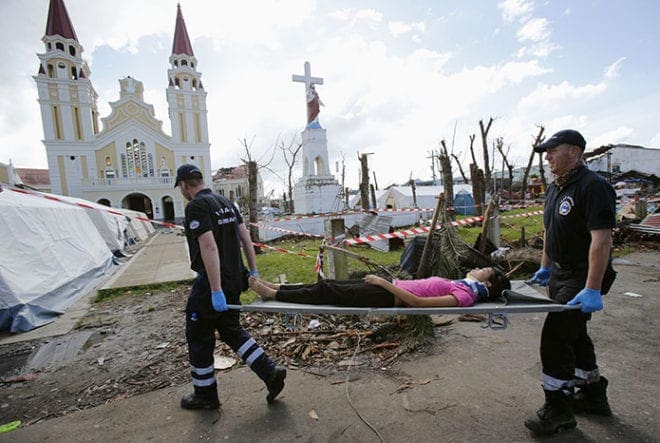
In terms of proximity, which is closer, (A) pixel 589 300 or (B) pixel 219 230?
(A) pixel 589 300

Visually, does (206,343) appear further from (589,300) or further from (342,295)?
(589,300)

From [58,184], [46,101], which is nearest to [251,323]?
[58,184]

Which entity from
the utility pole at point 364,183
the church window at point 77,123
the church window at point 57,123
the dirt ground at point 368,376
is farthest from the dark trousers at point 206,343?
the church window at point 57,123

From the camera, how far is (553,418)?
77.7 inches

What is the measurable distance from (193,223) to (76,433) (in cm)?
172

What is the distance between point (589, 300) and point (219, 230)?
2.49 m

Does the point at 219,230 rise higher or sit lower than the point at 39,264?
higher

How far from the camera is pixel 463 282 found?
2803mm

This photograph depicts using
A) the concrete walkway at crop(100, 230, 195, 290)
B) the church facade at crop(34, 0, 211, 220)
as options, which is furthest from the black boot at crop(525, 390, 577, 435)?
the church facade at crop(34, 0, 211, 220)

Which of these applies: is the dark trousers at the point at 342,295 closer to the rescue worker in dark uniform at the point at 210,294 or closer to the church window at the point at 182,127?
the rescue worker in dark uniform at the point at 210,294

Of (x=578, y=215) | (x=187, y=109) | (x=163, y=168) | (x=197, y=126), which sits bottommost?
(x=578, y=215)

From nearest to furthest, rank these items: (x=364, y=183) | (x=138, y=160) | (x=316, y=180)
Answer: (x=364, y=183) → (x=316, y=180) → (x=138, y=160)

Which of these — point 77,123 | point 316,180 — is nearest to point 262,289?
point 316,180

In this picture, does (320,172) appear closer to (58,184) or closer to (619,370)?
(619,370)
